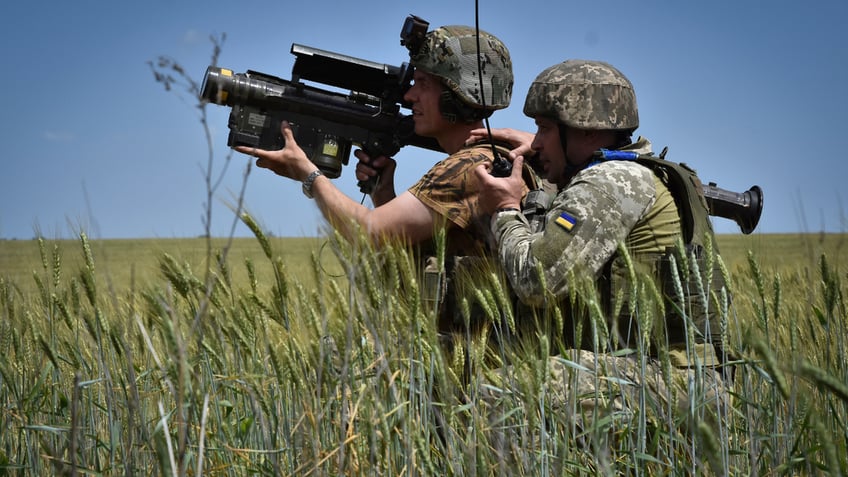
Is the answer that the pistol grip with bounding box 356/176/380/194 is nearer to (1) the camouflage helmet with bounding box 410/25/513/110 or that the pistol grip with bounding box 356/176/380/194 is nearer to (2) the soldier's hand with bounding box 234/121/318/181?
(2) the soldier's hand with bounding box 234/121/318/181

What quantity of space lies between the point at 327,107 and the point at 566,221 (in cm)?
153

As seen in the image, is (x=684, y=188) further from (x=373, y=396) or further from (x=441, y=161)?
(x=373, y=396)

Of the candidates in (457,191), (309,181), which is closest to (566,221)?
(457,191)

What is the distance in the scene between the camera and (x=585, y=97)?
322 centimetres

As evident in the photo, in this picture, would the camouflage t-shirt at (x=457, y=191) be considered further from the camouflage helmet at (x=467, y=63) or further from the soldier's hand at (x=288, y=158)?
the soldier's hand at (x=288, y=158)

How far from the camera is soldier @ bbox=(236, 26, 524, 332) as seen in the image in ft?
10.9

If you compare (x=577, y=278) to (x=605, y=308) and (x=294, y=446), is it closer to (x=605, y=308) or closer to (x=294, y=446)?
(x=605, y=308)

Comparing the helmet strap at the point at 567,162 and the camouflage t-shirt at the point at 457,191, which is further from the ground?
the helmet strap at the point at 567,162

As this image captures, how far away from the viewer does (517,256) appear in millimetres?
2848

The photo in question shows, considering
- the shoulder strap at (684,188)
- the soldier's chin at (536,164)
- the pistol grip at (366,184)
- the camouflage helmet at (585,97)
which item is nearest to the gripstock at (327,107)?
the pistol grip at (366,184)

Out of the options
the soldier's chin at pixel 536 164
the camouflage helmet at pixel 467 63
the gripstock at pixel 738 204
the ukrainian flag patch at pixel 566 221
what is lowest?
the ukrainian flag patch at pixel 566 221

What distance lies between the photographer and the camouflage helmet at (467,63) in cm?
365

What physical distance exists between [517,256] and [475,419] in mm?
1055

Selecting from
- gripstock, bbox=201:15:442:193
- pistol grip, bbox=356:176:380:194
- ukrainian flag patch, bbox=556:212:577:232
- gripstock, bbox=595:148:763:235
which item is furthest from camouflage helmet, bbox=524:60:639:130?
pistol grip, bbox=356:176:380:194
